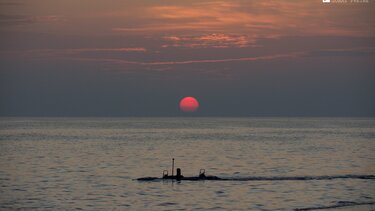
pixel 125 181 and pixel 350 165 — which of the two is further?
pixel 350 165

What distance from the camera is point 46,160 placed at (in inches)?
3981

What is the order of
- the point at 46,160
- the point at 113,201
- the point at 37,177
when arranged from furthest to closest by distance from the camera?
the point at 46,160, the point at 37,177, the point at 113,201

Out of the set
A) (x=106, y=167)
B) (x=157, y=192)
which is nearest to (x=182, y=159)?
(x=106, y=167)

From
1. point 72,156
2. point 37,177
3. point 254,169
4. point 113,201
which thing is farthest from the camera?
point 72,156

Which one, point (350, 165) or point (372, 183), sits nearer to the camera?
point (372, 183)

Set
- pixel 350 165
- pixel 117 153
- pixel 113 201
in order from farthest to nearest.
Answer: pixel 117 153
pixel 350 165
pixel 113 201

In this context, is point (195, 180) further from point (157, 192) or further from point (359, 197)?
point (359, 197)

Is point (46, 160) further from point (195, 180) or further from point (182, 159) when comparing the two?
point (195, 180)

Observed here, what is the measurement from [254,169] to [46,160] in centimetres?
3764

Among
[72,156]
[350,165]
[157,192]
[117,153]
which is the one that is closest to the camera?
[157,192]

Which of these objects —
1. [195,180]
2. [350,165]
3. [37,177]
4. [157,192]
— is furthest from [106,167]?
[350,165]

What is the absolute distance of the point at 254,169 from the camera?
86125 millimetres

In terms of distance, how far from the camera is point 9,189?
214 ft

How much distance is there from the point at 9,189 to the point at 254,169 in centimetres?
→ 3656
